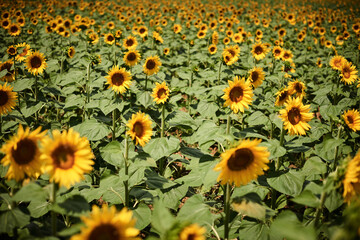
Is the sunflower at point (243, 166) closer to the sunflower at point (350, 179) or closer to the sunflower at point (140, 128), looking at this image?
the sunflower at point (350, 179)

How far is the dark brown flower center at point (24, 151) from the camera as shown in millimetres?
1639

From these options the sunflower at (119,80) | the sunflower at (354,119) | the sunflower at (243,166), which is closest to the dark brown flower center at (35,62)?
the sunflower at (119,80)

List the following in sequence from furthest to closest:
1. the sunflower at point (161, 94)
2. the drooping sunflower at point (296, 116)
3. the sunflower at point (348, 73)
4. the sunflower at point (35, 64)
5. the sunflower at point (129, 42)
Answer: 1. the sunflower at point (129, 42)
2. the sunflower at point (348, 73)
3. the sunflower at point (35, 64)
4. the sunflower at point (161, 94)
5. the drooping sunflower at point (296, 116)

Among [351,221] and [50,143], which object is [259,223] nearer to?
[351,221]

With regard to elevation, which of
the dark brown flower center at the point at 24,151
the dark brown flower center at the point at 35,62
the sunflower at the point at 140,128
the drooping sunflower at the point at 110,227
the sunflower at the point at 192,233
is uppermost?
the dark brown flower center at the point at 24,151

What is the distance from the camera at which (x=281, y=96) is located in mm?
3457

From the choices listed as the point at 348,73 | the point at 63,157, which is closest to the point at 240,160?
the point at 63,157

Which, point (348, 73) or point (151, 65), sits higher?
point (348, 73)

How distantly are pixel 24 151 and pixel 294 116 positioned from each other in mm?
2673

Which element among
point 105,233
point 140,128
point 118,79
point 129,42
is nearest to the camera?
point 105,233

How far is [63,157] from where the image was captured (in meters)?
1.60

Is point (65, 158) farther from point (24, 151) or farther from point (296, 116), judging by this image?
point (296, 116)

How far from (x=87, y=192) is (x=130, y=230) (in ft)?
5.32

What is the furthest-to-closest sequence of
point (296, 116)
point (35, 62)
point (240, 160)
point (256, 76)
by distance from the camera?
point (256, 76) → point (35, 62) → point (296, 116) → point (240, 160)
